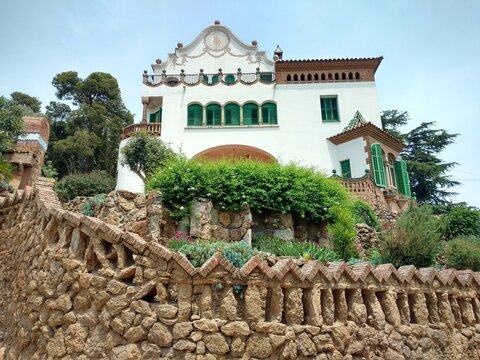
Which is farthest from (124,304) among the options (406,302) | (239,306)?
(406,302)

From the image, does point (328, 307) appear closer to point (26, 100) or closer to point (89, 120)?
point (89, 120)

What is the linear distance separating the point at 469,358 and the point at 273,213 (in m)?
5.48

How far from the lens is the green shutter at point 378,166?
19542 mm

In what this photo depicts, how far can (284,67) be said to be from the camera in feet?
77.5

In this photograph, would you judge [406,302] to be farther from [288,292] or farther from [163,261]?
[163,261]

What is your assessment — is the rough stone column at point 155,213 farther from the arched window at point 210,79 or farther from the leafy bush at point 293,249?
the arched window at point 210,79

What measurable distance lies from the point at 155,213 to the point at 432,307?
616 cm

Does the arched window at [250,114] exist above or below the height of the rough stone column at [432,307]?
above

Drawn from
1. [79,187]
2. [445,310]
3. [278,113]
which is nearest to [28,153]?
[79,187]

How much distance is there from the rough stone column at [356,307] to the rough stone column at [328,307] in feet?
1.31

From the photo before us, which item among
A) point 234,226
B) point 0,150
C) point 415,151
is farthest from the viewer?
point 415,151

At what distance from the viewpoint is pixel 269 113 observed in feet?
76.1

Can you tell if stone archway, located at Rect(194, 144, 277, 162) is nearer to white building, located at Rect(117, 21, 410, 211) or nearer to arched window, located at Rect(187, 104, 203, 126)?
white building, located at Rect(117, 21, 410, 211)

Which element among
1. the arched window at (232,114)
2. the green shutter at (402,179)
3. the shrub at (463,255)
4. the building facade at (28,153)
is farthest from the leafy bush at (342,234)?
the building facade at (28,153)
